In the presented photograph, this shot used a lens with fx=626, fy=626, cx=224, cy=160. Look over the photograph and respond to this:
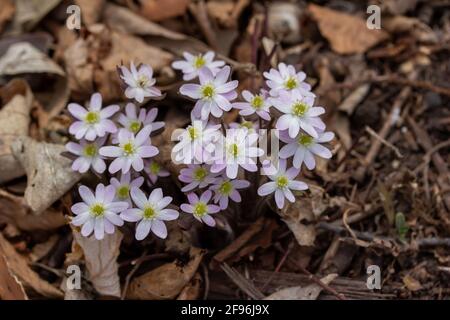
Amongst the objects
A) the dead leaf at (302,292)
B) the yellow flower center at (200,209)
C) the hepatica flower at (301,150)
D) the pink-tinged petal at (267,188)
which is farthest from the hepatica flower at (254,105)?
the dead leaf at (302,292)

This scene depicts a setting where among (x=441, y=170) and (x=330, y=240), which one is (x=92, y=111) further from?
(x=441, y=170)

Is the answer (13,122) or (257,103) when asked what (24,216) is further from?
(257,103)

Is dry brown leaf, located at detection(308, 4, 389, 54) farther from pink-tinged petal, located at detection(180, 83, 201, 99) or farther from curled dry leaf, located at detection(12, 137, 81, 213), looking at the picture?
curled dry leaf, located at detection(12, 137, 81, 213)

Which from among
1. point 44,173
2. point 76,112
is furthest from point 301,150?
point 44,173

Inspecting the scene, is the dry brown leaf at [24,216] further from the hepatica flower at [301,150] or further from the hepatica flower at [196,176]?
the hepatica flower at [301,150]

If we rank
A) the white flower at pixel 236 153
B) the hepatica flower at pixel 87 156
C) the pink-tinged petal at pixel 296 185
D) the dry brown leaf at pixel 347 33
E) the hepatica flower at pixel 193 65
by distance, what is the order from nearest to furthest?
the white flower at pixel 236 153, the pink-tinged petal at pixel 296 185, the hepatica flower at pixel 87 156, the hepatica flower at pixel 193 65, the dry brown leaf at pixel 347 33

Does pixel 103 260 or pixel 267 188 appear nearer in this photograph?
pixel 267 188
